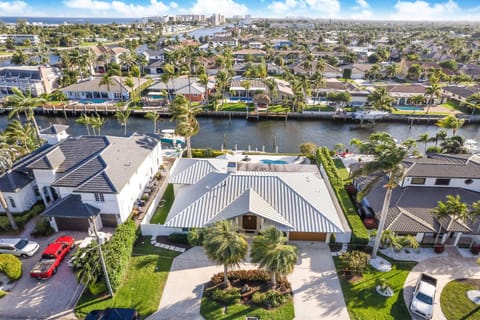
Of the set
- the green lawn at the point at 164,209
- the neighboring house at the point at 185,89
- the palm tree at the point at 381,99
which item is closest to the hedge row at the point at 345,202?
the green lawn at the point at 164,209

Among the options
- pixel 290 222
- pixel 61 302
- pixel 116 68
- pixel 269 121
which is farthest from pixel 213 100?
pixel 61 302

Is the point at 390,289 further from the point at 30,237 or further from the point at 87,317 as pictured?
the point at 30,237

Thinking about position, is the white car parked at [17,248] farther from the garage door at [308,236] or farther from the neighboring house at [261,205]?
the garage door at [308,236]

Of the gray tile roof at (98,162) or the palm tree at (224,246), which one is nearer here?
the palm tree at (224,246)

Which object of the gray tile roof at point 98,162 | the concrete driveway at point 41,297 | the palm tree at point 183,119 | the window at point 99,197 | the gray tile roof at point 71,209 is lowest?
the concrete driveway at point 41,297

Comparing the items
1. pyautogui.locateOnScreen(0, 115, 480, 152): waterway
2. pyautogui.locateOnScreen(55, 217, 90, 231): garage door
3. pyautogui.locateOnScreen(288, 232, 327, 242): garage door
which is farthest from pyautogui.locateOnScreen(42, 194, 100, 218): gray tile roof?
pyautogui.locateOnScreen(0, 115, 480, 152): waterway

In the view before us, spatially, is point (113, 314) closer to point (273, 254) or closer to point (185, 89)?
point (273, 254)

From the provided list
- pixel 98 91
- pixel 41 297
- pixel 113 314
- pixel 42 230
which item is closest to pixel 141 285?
pixel 113 314
